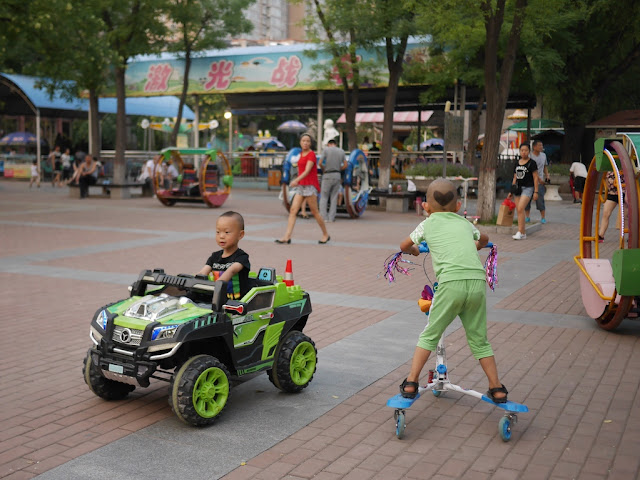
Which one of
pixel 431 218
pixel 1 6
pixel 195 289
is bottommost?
pixel 195 289

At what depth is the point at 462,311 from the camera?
178 inches

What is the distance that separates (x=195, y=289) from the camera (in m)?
4.74

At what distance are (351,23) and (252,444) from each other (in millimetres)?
18862

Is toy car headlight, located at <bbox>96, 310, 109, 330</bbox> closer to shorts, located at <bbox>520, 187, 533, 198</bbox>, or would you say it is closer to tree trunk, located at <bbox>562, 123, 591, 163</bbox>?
shorts, located at <bbox>520, 187, 533, 198</bbox>

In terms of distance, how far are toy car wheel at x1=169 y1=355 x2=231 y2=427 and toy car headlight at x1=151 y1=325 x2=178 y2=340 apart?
0.20 m

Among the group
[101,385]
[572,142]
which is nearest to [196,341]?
[101,385]

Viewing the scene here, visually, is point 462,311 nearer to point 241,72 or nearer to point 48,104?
point 241,72

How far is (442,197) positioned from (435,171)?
16.0 metres

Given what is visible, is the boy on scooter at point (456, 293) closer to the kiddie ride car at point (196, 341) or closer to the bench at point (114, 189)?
the kiddie ride car at point (196, 341)

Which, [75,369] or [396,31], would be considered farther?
[396,31]

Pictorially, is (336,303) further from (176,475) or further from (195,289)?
(176,475)

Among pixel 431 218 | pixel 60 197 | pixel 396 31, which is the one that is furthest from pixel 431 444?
pixel 60 197

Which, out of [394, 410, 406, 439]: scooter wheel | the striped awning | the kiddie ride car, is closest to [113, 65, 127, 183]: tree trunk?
the striped awning

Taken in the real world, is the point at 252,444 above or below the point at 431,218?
below
